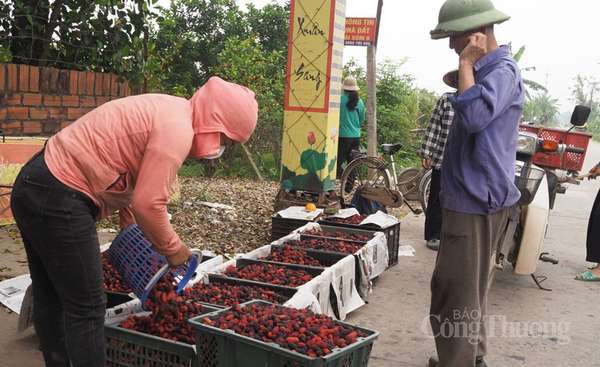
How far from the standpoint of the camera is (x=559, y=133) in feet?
22.2

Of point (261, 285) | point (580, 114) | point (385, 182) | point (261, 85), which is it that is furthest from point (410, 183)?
point (261, 285)

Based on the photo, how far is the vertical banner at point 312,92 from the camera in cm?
684

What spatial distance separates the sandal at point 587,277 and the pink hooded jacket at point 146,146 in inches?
178

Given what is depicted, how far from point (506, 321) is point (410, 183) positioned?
4.80 meters

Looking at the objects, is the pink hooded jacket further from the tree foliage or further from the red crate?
the red crate

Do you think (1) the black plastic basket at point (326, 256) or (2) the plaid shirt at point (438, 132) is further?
(2) the plaid shirt at point (438, 132)

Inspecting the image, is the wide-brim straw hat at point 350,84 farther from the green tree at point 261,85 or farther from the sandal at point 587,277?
the sandal at point 587,277

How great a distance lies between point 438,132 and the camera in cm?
644

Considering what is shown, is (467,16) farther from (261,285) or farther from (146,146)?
(261,285)

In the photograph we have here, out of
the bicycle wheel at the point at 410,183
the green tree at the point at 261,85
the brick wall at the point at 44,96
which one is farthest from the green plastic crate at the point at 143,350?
the green tree at the point at 261,85

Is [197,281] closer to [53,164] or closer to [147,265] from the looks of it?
[147,265]

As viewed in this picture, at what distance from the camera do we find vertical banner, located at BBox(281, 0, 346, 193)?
684cm

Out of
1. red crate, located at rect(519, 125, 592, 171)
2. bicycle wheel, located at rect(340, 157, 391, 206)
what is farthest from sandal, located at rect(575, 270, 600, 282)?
bicycle wheel, located at rect(340, 157, 391, 206)

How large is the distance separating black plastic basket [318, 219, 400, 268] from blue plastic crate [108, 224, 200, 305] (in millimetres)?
2827
